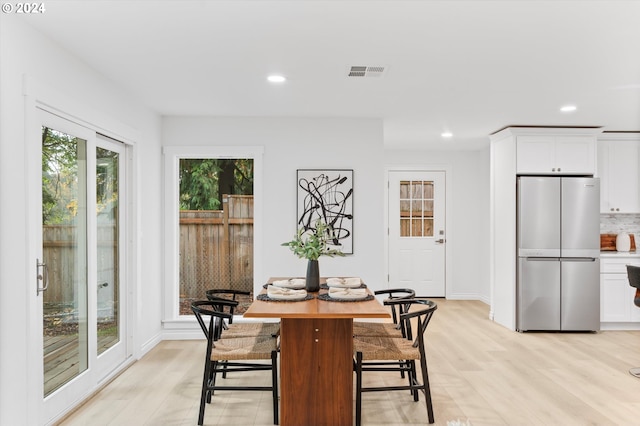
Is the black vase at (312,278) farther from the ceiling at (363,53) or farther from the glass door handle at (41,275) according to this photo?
the glass door handle at (41,275)

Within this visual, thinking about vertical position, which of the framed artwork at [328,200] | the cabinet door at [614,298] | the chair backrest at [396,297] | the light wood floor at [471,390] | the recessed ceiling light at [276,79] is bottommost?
the light wood floor at [471,390]

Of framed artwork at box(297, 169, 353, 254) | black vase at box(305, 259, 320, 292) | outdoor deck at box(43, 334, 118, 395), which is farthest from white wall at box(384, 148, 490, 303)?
outdoor deck at box(43, 334, 118, 395)

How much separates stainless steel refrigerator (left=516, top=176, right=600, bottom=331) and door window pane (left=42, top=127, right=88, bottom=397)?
474cm

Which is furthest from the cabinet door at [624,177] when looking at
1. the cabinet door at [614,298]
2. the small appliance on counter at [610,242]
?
the cabinet door at [614,298]

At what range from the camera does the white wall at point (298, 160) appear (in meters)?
5.41

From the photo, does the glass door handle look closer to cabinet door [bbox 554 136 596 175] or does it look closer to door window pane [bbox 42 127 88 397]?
door window pane [bbox 42 127 88 397]

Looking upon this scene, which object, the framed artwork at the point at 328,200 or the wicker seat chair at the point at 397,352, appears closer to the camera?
the wicker seat chair at the point at 397,352

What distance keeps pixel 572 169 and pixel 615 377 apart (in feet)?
8.77

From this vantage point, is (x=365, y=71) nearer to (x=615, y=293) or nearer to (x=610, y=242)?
(x=615, y=293)

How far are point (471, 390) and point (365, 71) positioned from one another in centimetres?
266

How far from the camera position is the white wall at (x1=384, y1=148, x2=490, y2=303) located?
8055mm

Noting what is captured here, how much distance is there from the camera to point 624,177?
20.5ft

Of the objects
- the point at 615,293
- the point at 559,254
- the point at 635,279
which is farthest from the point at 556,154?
the point at 635,279

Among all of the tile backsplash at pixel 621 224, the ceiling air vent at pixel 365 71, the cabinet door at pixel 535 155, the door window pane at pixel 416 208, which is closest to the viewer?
the ceiling air vent at pixel 365 71
